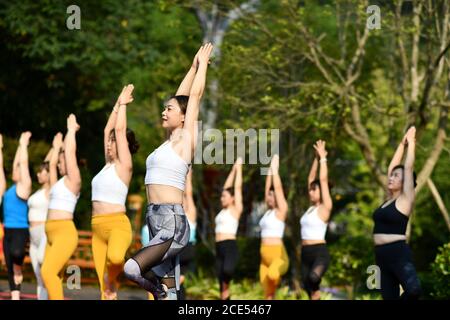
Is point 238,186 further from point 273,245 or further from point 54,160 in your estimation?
point 54,160

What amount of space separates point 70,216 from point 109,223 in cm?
145

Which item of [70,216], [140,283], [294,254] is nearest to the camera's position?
[140,283]

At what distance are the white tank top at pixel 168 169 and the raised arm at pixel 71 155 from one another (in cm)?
279

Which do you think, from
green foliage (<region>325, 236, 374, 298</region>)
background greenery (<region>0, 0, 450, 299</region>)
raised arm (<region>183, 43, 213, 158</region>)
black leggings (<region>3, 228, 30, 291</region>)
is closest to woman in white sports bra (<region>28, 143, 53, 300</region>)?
black leggings (<region>3, 228, 30, 291</region>)

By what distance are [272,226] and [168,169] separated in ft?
21.8

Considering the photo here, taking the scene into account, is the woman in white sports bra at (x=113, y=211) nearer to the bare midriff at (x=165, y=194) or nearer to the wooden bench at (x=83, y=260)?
the bare midriff at (x=165, y=194)

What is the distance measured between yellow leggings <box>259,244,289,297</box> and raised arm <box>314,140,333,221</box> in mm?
1207

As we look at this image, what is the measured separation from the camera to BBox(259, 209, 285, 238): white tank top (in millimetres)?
14742

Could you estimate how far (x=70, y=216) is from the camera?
446 inches

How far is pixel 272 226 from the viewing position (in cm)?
1474

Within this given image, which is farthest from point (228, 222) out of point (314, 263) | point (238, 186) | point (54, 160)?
point (54, 160)

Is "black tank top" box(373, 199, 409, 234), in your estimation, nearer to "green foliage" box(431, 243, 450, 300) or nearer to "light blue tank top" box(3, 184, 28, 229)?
"green foliage" box(431, 243, 450, 300)
